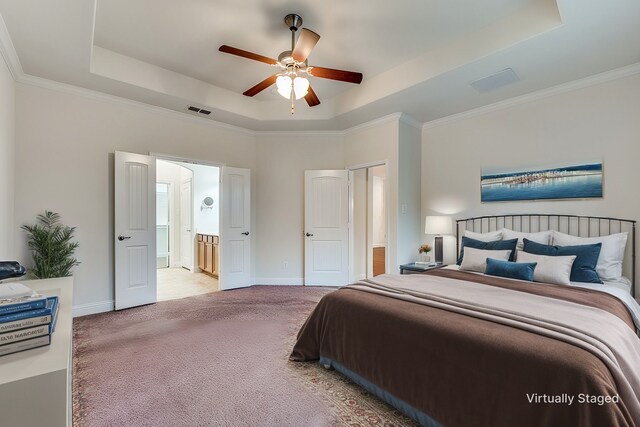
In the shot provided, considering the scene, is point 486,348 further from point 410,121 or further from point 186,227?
point 186,227

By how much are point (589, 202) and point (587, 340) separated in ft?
8.51

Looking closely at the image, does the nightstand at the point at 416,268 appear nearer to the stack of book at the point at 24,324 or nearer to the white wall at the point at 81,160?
the stack of book at the point at 24,324

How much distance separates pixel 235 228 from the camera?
16.8 ft

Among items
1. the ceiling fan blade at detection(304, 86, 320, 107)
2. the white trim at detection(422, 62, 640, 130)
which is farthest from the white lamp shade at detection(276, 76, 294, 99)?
the white trim at detection(422, 62, 640, 130)

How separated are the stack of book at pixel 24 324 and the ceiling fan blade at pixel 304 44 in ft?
7.81

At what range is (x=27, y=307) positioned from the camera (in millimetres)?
1148

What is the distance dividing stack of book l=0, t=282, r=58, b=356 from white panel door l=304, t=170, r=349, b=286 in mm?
4207

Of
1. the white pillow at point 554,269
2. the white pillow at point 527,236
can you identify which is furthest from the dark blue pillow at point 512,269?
the white pillow at point 527,236

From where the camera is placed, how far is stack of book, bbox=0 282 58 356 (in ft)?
3.43

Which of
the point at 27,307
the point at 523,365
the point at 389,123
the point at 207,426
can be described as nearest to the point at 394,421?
the point at 523,365

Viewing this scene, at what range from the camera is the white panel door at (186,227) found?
6.83 m

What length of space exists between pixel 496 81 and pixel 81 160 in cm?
497

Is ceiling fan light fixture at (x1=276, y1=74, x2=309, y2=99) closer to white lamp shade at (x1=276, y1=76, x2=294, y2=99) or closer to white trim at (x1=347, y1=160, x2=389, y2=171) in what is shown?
white lamp shade at (x1=276, y1=76, x2=294, y2=99)

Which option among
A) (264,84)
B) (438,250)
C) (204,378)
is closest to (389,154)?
(438,250)
